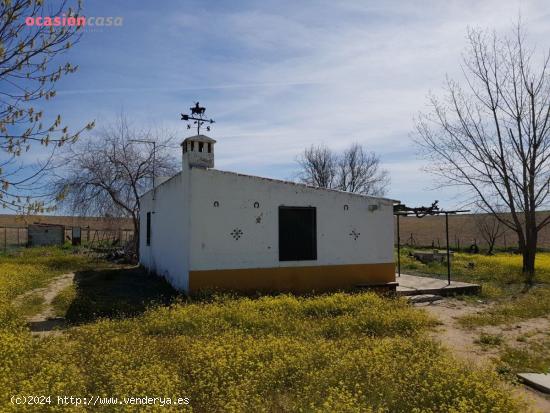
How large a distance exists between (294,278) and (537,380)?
22.1 ft

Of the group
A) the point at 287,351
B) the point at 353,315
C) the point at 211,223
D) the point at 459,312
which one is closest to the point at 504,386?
the point at 287,351

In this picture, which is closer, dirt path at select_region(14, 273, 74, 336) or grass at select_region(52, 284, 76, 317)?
dirt path at select_region(14, 273, 74, 336)

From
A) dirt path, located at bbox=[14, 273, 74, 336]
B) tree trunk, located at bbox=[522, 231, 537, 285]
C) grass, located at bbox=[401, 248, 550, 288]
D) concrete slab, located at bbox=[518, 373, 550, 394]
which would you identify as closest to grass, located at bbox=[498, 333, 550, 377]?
concrete slab, located at bbox=[518, 373, 550, 394]

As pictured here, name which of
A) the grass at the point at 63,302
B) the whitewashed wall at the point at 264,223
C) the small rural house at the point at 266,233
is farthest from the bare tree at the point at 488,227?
the grass at the point at 63,302

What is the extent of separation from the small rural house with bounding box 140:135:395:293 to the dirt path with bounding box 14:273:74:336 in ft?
10.0

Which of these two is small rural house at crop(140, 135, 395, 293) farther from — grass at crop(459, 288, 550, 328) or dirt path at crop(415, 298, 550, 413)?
grass at crop(459, 288, 550, 328)

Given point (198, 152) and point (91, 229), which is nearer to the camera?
point (198, 152)

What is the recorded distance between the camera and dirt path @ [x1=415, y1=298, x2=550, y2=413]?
18.0ft

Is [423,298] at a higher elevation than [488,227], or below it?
below

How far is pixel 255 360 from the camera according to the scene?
6.08 m

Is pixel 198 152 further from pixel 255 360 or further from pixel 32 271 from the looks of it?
pixel 32 271

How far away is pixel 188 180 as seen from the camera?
11055 mm

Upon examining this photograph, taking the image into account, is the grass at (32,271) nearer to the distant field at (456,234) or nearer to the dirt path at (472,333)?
the dirt path at (472,333)

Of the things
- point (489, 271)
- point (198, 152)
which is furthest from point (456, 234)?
point (198, 152)
